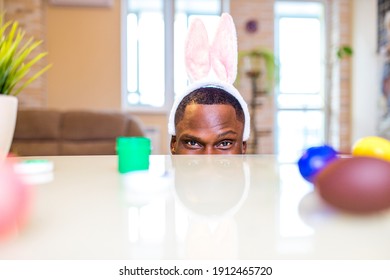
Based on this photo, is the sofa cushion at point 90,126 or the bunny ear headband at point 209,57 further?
the sofa cushion at point 90,126

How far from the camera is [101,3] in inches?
155

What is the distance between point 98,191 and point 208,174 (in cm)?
14

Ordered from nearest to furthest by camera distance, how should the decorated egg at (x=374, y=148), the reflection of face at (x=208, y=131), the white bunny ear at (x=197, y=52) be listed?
1. the decorated egg at (x=374, y=148)
2. the reflection of face at (x=208, y=131)
3. the white bunny ear at (x=197, y=52)

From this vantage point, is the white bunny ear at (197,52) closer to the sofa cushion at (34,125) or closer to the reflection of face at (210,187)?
the reflection of face at (210,187)

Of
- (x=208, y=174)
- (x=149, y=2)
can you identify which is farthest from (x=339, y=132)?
(x=208, y=174)

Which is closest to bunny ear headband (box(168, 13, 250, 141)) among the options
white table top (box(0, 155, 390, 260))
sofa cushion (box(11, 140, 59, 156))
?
white table top (box(0, 155, 390, 260))

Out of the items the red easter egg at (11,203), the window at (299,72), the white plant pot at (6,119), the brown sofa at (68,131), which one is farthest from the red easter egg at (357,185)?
the window at (299,72)

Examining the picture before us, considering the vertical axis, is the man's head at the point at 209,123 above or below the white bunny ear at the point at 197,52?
below

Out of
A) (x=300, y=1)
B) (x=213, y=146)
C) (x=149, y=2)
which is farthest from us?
(x=300, y=1)

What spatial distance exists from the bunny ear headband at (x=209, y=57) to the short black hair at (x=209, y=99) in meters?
0.02

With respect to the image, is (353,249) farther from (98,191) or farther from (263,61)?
(263,61)

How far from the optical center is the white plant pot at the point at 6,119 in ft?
1.94

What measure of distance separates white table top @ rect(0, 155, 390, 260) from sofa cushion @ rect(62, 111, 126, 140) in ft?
5.25

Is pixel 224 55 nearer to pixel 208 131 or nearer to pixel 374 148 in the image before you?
pixel 208 131
